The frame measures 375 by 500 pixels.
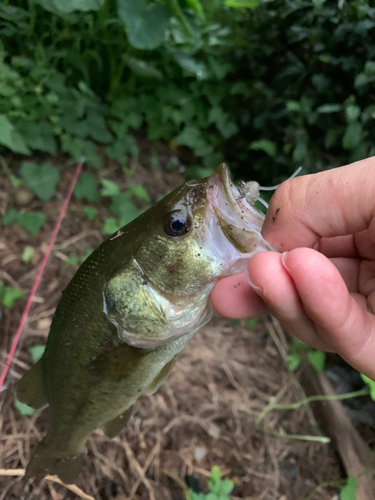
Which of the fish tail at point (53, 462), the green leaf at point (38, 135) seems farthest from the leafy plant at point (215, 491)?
the green leaf at point (38, 135)

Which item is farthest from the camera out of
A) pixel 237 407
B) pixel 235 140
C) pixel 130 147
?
pixel 235 140

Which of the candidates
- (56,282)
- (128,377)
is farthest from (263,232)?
(56,282)

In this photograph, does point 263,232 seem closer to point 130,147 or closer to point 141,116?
point 130,147

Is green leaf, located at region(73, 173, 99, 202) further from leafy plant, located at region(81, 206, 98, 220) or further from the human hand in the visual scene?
the human hand

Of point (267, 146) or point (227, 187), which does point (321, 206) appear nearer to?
point (227, 187)

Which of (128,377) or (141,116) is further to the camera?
(141,116)

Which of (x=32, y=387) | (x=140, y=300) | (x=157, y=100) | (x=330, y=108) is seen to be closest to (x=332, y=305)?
(x=140, y=300)

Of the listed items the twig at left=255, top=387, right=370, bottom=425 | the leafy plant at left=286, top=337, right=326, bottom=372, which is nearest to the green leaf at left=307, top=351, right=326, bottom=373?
the leafy plant at left=286, top=337, right=326, bottom=372

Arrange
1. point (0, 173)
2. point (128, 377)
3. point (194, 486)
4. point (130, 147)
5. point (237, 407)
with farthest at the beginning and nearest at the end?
point (130, 147), point (0, 173), point (237, 407), point (194, 486), point (128, 377)
